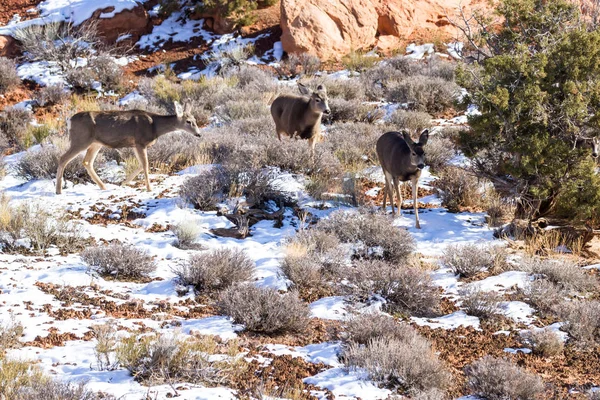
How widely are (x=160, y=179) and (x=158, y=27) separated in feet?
51.1

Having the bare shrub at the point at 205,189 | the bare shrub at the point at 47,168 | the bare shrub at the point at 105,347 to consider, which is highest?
the bare shrub at the point at 47,168

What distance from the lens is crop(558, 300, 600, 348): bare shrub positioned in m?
6.81

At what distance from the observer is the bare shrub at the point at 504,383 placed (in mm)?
5469

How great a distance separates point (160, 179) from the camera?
1226 cm

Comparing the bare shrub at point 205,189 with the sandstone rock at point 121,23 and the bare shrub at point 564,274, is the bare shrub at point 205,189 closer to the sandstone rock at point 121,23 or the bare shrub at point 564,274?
the bare shrub at point 564,274

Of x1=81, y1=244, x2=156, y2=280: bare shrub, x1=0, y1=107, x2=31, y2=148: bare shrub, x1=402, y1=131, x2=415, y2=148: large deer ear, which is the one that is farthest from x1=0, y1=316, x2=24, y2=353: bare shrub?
x1=0, y1=107, x2=31, y2=148: bare shrub

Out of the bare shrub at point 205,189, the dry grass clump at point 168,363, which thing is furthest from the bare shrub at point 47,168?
the dry grass clump at point 168,363

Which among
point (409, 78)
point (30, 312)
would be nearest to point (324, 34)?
point (409, 78)

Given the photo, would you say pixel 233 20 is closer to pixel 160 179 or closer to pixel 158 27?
pixel 158 27

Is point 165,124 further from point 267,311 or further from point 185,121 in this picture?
point 267,311

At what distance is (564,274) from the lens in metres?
8.16

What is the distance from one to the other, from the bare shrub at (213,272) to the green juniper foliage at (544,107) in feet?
14.6

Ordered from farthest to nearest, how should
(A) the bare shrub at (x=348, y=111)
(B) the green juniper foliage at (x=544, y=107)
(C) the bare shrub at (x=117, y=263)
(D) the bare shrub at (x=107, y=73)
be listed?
(D) the bare shrub at (x=107, y=73) < (A) the bare shrub at (x=348, y=111) < (B) the green juniper foliage at (x=544, y=107) < (C) the bare shrub at (x=117, y=263)

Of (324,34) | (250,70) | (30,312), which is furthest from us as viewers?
(324,34)
